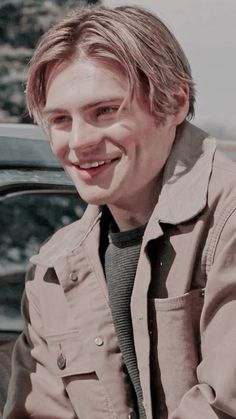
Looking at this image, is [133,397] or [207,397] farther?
[133,397]

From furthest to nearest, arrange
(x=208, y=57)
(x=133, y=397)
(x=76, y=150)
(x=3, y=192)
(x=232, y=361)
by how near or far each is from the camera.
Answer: (x=3, y=192) → (x=208, y=57) → (x=133, y=397) → (x=76, y=150) → (x=232, y=361)

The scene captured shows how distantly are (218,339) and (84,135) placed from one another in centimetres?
53

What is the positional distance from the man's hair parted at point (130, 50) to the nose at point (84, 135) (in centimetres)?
12

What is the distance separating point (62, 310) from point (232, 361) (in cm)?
59

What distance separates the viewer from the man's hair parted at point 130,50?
238 cm

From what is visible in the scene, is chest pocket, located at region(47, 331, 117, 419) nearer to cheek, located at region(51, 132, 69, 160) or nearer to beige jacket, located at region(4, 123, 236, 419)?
beige jacket, located at region(4, 123, 236, 419)

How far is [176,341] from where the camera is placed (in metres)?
2.41

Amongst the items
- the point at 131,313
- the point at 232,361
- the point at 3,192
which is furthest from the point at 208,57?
the point at 232,361

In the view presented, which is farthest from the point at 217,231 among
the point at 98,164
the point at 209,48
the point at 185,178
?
the point at 209,48

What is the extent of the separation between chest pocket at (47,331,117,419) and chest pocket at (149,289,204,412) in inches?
8.3

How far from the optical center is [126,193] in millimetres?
2461

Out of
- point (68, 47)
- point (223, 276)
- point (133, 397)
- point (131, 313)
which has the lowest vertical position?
point (133, 397)

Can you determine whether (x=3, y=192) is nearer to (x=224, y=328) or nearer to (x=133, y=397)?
(x=133, y=397)

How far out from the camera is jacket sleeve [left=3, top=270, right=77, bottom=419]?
108 inches
